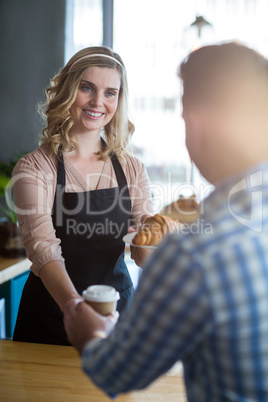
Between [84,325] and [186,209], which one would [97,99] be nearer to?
[84,325]

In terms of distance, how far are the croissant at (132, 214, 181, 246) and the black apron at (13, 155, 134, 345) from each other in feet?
0.72

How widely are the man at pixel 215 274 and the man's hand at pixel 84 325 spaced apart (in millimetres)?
32

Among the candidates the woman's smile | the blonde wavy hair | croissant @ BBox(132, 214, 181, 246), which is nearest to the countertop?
croissant @ BBox(132, 214, 181, 246)

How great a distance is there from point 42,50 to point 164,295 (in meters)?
4.46

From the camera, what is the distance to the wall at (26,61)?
462 centimetres

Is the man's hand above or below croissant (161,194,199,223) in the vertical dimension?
above

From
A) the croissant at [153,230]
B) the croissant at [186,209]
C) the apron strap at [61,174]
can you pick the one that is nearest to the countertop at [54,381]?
the croissant at [153,230]

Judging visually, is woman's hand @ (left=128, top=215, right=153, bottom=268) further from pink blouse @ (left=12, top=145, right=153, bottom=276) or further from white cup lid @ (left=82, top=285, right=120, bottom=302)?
white cup lid @ (left=82, top=285, right=120, bottom=302)

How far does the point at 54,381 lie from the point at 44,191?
76cm

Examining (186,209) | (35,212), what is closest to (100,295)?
(35,212)

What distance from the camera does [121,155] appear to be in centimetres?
220

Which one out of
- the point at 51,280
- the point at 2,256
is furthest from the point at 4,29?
the point at 51,280

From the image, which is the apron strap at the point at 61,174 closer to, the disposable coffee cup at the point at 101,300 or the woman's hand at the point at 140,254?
the woman's hand at the point at 140,254

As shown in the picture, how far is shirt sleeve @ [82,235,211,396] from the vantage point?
634 mm
